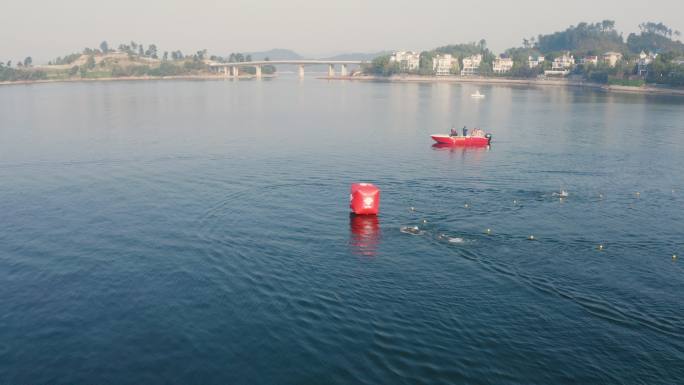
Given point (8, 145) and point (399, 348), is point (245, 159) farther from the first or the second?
point (399, 348)

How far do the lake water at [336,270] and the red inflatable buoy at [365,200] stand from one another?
911 mm

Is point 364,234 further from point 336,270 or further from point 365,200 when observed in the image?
point 336,270

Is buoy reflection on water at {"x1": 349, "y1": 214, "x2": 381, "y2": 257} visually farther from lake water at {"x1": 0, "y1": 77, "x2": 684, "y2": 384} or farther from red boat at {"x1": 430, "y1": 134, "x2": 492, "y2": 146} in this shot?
red boat at {"x1": 430, "y1": 134, "x2": 492, "y2": 146}

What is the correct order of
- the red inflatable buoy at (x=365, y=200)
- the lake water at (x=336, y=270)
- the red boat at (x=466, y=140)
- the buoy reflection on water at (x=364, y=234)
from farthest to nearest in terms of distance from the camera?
the red boat at (x=466, y=140), the red inflatable buoy at (x=365, y=200), the buoy reflection on water at (x=364, y=234), the lake water at (x=336, y=270)

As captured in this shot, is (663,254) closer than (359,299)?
No

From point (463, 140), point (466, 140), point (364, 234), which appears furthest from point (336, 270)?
point (466, 140)

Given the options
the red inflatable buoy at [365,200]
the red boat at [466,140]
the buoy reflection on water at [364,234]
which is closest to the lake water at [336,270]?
the buoy reflection on water at [364,234]

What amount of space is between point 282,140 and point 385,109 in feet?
202

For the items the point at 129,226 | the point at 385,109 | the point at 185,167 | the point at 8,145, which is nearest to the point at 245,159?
the point at 185,167

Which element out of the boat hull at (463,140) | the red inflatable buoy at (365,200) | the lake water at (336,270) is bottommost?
the lake water at (336,270)

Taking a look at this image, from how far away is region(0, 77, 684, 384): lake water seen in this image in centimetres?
2377

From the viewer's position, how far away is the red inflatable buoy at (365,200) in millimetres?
42031

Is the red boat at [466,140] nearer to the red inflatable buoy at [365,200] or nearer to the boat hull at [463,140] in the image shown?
the boat hull at [463,140]

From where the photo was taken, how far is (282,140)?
84688 mm
